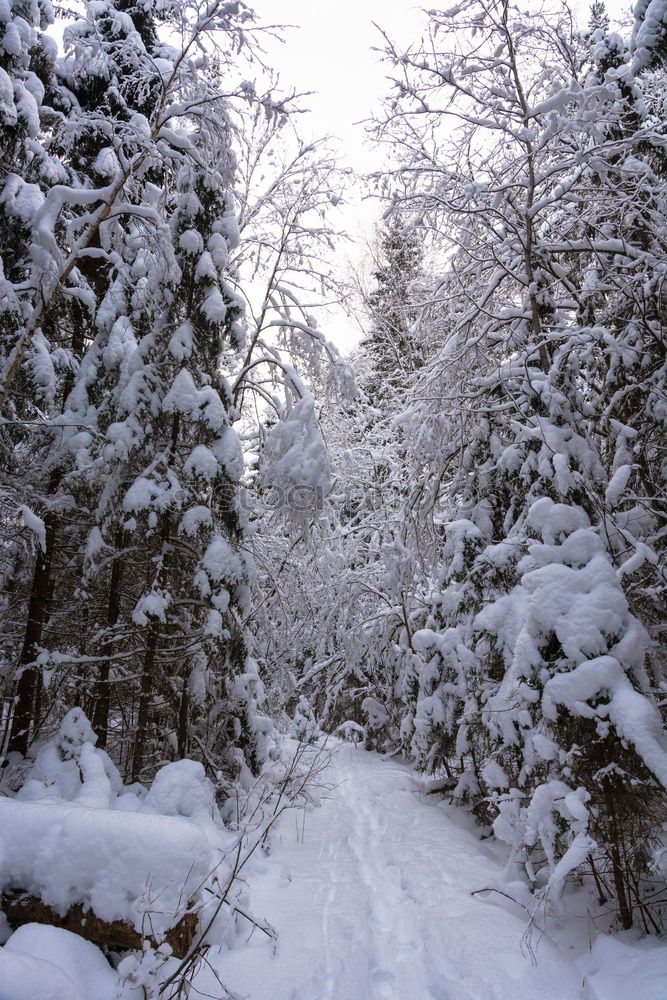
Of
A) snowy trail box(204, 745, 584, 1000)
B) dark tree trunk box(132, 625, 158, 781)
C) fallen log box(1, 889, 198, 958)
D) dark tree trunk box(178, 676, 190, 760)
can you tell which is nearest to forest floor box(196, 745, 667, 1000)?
snowy trail box(204, 745, 584, 1000)

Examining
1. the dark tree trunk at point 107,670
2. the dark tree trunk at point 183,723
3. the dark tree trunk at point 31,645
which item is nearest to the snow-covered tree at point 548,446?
the dark tree trunk at point 183,723

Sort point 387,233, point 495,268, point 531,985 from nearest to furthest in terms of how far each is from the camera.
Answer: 1. point 531,985
2. point 495,268
3. point 387,233

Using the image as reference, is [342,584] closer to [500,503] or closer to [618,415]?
[500,503]

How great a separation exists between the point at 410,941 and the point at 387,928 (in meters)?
0.24

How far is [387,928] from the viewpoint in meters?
3.79

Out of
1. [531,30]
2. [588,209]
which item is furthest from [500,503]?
[531,30]

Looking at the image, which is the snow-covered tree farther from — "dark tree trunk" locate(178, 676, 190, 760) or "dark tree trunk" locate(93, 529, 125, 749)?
"dark tree trunk" locate(93, 529, 125, 749)

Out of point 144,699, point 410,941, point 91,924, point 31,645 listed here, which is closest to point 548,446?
point 410,941

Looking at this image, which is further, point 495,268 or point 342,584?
point 342,584

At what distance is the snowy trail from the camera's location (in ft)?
9.98

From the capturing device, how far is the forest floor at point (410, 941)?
297cm

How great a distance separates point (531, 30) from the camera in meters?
5.00

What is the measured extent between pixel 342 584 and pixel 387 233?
9041 millimetres

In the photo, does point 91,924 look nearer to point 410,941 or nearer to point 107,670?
point 410,941
